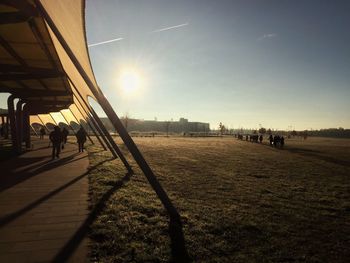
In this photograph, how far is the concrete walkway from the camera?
11.7 ft

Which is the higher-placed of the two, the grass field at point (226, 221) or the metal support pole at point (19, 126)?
the metal support pole at point (19, 126)

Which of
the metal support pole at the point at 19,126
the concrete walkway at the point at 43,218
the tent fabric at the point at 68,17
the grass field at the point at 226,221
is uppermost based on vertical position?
the tent fabric at the point at 68,17

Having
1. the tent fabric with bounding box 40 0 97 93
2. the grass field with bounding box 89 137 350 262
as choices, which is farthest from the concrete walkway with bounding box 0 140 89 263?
the tent fabric with bounding box 40 0 97 93

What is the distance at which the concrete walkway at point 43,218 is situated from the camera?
3.56 metres

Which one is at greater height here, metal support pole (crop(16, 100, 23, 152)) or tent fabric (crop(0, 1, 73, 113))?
tent fabric (crop(0, 1, 73, 113))

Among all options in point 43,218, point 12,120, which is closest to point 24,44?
point 43,218

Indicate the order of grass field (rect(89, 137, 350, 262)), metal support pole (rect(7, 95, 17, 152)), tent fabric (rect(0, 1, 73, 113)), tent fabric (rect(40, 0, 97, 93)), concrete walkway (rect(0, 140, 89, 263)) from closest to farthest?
→ 1. concrete walkway (rect(0, 140, 89, 263))
2. grass field (rect(89, 137, 350, 262))
3. tent fabric (rect(40, 0, 97, 93))
4. tent fabric (rect(0, 1, 73, 113))
5. metal support pole (rect(7, 95, 17, 152))

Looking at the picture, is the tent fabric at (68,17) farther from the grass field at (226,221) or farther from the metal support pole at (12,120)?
the metal support pole at (12,120)

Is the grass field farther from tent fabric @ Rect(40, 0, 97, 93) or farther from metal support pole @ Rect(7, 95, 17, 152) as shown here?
metal support pole @ Rect(7, 95, 17, 152)

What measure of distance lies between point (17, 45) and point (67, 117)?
36.1 metres

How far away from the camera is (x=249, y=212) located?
589 centimetres

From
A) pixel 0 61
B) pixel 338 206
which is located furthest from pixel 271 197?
pixel 0 61

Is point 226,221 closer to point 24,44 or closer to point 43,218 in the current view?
point 43,218

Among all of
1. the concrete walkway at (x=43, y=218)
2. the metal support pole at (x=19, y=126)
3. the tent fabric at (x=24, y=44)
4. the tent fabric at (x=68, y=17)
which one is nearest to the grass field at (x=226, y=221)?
the concrete walkway at (x=43, y=218)
